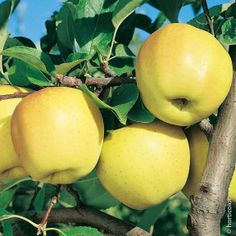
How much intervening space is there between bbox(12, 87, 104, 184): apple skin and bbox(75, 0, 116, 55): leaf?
184 mm

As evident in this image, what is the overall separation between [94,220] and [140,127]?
0.85 ft

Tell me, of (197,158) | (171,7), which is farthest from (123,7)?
(197,158)

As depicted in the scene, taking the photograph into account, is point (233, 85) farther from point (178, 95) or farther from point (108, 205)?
point (108, 205)

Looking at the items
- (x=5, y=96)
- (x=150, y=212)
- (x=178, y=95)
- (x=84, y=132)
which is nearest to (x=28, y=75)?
(x=5, y=96)

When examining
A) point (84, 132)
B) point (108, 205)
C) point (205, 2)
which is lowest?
point (108, 205)

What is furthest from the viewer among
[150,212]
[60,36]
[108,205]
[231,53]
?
[150,212]

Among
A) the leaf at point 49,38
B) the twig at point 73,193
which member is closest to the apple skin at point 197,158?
the twig at point 73,193

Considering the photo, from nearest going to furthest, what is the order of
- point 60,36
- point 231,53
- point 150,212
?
point 231,53, point 60,36, point 150,212

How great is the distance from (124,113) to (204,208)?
0.22 meters

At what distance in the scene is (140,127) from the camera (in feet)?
3.34

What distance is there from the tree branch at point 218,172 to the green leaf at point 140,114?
0.38 feet

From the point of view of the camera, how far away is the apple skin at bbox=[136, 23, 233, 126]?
0.92 m

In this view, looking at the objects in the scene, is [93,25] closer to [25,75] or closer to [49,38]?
[25,75]

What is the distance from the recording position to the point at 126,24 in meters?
1.21
